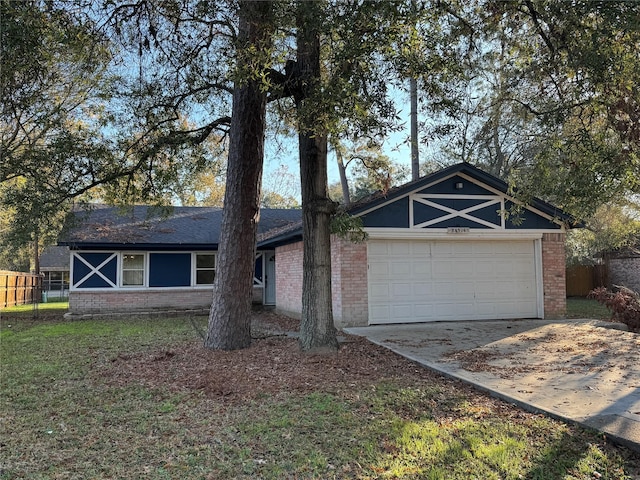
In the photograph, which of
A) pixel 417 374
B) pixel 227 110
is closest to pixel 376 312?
pixel 417 374

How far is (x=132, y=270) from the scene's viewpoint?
675 inches

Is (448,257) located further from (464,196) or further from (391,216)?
(391,216)

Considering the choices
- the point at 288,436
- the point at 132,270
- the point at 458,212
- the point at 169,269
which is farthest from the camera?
the point at 169,269

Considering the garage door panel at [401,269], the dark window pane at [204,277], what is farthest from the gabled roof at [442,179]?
the dark window pane at [204,277]

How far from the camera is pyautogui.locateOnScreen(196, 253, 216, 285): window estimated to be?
58.9ft

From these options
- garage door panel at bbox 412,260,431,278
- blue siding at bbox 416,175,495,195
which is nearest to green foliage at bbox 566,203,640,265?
blue siding at bbox 416,175,495,195

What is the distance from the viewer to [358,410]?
198 inches

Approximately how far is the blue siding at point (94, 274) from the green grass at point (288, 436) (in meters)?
10.8

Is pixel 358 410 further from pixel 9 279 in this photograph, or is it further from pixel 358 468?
pixel 9 279

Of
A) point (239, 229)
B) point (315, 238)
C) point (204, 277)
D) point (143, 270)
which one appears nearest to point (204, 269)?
point (204, 277)

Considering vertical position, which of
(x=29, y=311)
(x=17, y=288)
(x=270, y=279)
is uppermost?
(x=270, y=279)

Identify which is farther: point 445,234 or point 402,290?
point 445,234

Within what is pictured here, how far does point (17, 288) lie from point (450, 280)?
74.2 ft

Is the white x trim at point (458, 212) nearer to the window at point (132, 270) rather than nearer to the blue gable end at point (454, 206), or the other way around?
the blue gable end at point (454, 206)
